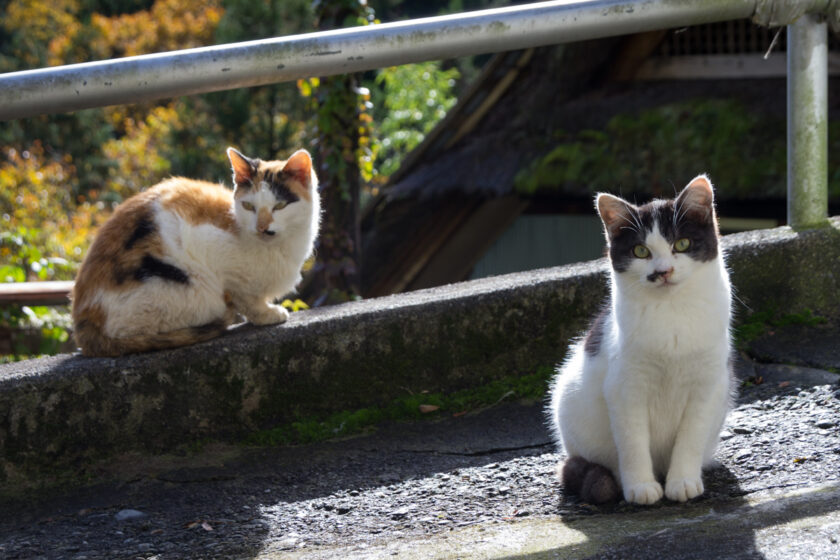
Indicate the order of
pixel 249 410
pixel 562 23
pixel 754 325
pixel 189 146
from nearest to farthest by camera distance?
pixel 562 23, pixel 249 410, pixel 754 325, pixel 189 146

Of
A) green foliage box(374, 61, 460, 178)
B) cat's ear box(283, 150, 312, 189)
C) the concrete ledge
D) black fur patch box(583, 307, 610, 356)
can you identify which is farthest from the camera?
green foliage box(374, 61, 460, 178)

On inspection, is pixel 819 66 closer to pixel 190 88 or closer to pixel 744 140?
pixel 190 88

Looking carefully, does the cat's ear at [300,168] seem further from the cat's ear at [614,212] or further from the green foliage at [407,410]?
the cat's ear at [614,212]

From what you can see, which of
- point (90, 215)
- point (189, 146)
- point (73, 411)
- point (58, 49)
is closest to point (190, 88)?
point (73, 411)

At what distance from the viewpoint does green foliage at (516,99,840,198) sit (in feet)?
20.7

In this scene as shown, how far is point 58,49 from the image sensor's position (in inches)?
665

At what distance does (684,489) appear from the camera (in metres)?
2.15

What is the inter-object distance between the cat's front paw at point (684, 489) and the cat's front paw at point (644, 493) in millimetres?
30

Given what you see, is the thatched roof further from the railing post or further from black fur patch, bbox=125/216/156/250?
black fur patch, bbox=125/216/156/250

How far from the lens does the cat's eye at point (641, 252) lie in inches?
90.4

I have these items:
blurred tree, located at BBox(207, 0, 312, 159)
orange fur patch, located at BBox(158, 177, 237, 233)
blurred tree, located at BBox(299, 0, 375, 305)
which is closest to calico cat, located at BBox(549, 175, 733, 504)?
orange fur patch, located at BBox(158, 177, 237, 233)

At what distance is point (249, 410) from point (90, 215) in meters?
10.9

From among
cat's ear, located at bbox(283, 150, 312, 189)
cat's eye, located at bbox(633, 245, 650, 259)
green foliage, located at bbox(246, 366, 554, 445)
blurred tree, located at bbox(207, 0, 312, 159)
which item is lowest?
green foliage, located at bbox(246, 366, 554, 445)

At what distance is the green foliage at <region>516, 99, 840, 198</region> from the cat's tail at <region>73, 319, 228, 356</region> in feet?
14.2
